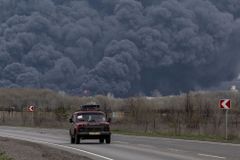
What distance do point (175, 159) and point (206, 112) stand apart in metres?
41.3

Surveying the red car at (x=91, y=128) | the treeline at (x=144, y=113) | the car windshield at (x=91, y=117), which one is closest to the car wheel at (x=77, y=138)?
the red car at (x=91, y=128)

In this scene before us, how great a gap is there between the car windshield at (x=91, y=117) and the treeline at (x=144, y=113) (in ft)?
32.6

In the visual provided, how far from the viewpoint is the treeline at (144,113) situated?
175ft

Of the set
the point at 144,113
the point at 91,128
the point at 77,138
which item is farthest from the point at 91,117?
the point at 144,113

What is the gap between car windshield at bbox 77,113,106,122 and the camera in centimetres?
3394

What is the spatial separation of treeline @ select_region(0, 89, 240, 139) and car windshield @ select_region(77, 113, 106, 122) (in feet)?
32.6

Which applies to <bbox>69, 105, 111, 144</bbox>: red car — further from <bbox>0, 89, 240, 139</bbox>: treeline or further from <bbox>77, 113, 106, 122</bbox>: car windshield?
<bbox>0, 89, 240, 139</bbox>: treeline

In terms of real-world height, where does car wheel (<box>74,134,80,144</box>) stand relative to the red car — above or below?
below

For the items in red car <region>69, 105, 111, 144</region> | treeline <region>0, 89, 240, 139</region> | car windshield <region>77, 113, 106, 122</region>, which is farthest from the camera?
treeline <region>0, 89, 240, 139</region>

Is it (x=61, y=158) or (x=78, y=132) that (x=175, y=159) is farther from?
(x=78, y=132)

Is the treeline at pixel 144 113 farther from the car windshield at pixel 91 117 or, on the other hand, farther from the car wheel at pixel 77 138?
the car wheel at pixel 77 138

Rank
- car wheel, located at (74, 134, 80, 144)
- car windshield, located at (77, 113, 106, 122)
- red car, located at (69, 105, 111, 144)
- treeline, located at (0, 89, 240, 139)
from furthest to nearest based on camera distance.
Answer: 1. treeline, located at (0, 89, 240, 139)
2. car windshield, located at (77, 113, 106, 122)
3. car wheel, located at (74, 134, 80, 144)
4. red car, located at (69, 105, 111, 144)

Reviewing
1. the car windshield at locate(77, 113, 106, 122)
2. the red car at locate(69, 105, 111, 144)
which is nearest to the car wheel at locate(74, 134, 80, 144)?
the red car at locate(69, 105, 111, 144)

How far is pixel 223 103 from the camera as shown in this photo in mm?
40500
